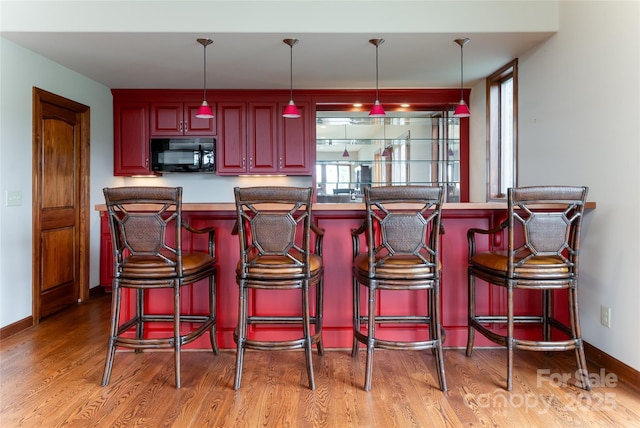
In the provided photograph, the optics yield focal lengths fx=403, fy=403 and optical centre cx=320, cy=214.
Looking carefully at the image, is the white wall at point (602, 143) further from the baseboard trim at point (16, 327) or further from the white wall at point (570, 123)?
the baseboard trim at point (16, 327)

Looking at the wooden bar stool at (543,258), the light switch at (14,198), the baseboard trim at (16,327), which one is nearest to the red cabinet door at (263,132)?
the light switch at (14,198)

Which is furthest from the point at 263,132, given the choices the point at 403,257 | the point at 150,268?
the point at 403,257

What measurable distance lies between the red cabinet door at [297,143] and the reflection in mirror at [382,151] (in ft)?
0.78

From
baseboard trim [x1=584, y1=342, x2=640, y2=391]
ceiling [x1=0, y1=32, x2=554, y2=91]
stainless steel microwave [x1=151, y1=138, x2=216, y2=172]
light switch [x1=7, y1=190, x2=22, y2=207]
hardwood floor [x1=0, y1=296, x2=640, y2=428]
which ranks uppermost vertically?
ceiling [x1=0, y1=32, x2=554, y2=91]

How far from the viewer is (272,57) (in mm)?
3430

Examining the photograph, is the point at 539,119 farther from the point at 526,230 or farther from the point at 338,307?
the point at 338,307

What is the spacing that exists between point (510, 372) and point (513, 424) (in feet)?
1.17

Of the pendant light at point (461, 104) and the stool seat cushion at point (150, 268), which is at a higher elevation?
the pendant light at point (461, 104)

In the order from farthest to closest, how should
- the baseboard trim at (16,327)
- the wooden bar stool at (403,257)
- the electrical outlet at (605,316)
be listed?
the baseboard trim at (16,327), the electrical outlet at (605,316), the wooden bar stool at (403,257)

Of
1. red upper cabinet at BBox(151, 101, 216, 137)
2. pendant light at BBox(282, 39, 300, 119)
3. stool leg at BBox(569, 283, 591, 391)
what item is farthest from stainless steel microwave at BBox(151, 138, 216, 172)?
stool leg at BBox(569, 283, 591, 391)

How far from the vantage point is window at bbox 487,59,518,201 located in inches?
152

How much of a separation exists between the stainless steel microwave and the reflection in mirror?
4.33ft

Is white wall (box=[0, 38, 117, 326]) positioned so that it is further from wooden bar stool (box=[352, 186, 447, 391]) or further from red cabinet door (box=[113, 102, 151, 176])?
wooden bar stool (box=[352, 186, 447, 391])

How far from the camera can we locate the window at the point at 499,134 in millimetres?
3859
